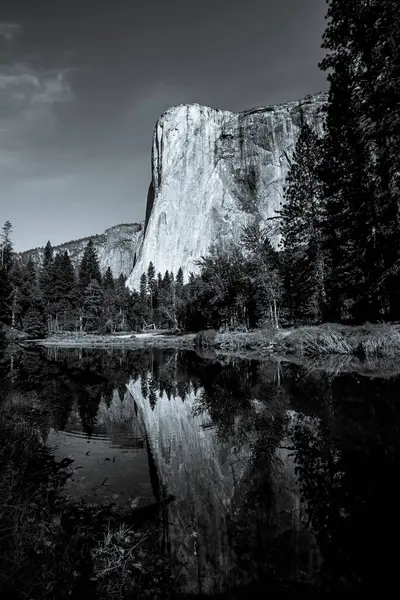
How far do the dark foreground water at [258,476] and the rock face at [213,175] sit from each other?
3921 inches

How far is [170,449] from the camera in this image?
7266 mm

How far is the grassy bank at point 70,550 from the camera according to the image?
2.97 metres

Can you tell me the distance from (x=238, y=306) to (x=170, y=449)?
40.1 metres

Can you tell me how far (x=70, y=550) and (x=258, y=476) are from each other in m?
3.17

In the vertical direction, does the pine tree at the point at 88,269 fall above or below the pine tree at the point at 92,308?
above

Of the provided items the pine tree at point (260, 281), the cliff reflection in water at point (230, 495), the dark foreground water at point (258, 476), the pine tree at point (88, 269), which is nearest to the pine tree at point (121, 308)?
the pine tree at point (88, 269)

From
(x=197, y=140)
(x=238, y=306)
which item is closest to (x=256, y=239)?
(x=238, y=306)

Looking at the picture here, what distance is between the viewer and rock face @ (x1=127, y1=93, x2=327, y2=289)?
111938 mm

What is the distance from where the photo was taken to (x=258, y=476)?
5.71 metres

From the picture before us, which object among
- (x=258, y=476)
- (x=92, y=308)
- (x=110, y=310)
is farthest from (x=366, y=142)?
(x=110, y=310)

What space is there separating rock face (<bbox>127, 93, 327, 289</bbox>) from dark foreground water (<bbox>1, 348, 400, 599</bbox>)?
99606mm

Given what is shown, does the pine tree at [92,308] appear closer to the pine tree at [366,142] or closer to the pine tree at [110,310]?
the pine tree at [110,310]

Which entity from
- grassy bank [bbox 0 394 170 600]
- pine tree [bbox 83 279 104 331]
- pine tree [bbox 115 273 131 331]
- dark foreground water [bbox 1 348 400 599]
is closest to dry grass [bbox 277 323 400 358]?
dark foreground water [bbox 1 348 400 599]

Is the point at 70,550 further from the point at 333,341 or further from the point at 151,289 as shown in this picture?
the point at 151,289
